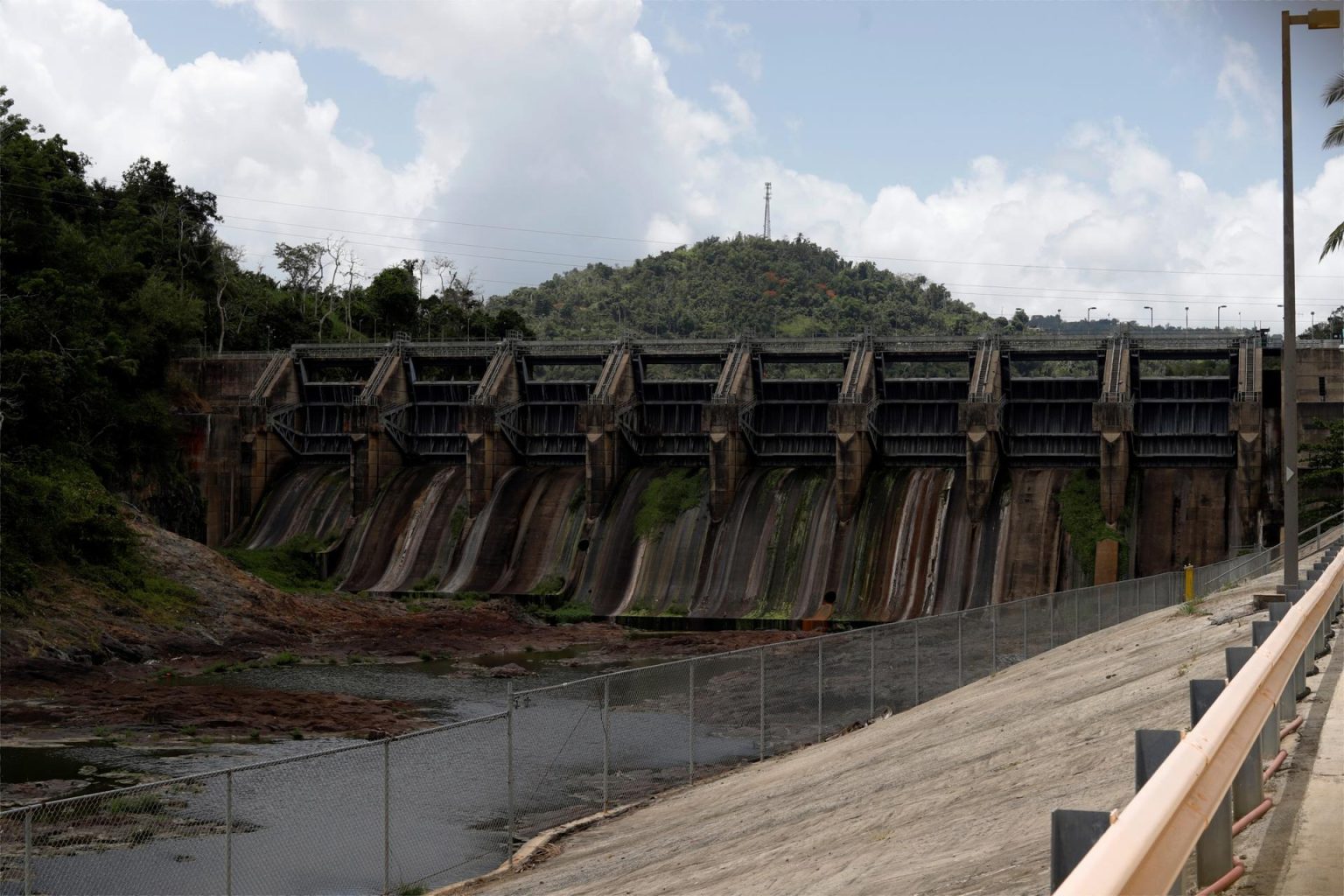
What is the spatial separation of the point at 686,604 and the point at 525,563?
26.7ft

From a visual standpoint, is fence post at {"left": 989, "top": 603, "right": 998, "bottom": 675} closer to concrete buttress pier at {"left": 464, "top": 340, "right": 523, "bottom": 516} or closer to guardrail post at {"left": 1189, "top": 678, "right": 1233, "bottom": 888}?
guardrail post at {"left": 1189, "top": 678, "right": 1233, "bottom": 888}

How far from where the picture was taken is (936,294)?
645ft

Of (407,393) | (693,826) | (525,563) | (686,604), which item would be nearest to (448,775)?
(693,826)

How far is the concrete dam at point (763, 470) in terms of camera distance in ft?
179

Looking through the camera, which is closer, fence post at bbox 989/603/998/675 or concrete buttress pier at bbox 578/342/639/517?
fence post at bbox 989/603/998/675

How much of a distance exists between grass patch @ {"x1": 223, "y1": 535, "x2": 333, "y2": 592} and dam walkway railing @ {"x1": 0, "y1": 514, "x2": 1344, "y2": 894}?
30342 mm

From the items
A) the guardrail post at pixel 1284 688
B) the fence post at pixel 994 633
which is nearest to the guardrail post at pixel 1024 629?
the fence post at pixel 994 633

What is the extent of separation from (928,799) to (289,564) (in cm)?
5318

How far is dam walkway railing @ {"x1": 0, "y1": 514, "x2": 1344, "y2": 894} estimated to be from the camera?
16734mm

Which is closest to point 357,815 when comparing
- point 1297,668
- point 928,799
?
point 928,799

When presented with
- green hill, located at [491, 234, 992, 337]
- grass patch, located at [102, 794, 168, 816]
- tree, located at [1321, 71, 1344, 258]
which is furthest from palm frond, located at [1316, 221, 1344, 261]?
green hill, located at [491, 234, 992, 337]

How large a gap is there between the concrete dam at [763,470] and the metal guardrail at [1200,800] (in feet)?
153

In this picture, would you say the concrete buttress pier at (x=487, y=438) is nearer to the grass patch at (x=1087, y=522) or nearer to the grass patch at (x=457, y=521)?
the grass patch at (x=457, y=521)

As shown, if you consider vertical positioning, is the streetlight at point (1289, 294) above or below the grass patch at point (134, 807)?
above
